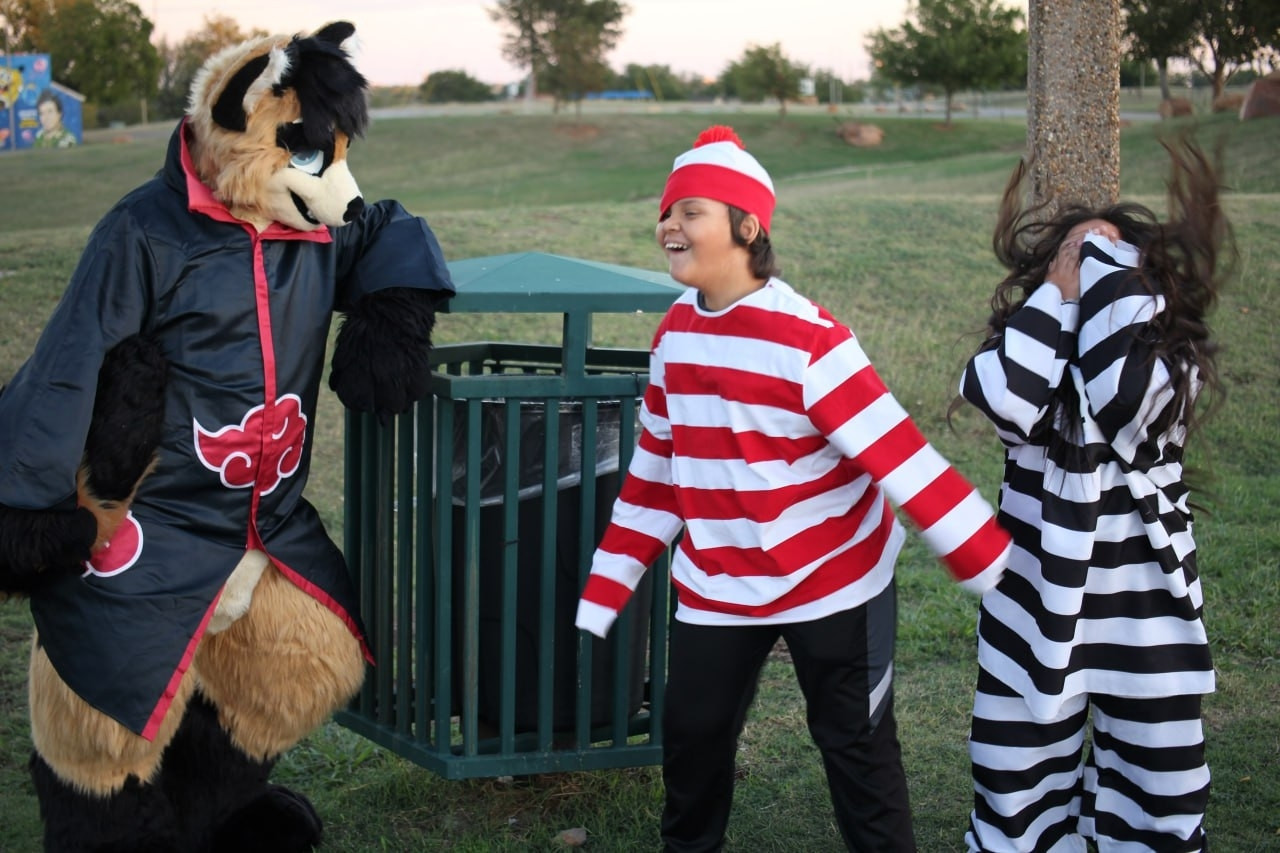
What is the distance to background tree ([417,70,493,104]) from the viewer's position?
2125 inches

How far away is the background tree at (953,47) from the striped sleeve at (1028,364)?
28.2 meters

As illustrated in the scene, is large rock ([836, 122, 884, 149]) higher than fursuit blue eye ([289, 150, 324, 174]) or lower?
higher

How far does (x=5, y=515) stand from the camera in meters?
2.46

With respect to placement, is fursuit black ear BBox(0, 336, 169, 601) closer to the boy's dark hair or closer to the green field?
the green field

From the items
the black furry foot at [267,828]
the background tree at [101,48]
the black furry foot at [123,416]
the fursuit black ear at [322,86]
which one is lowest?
the black furry foot at [267,828]

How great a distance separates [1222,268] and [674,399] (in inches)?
49.7

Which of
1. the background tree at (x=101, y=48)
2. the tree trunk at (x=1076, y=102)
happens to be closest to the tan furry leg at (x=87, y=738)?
the tree trunk at (x=1076, y=102)

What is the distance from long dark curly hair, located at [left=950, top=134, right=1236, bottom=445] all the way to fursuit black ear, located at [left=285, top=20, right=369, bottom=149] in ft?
4.57

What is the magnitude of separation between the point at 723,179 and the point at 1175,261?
0.92 m

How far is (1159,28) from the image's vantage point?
878 inches

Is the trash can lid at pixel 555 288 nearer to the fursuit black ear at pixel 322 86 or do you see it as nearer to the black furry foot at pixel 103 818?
the fursuit black ear at pixel 322 86

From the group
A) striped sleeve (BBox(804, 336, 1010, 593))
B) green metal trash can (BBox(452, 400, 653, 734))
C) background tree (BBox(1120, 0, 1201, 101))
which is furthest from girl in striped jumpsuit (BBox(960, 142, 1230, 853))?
background tree (BBox(1120, 0, 1201, 101))

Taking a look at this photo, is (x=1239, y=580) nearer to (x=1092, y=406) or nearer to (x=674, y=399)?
(x=1092, y=406)

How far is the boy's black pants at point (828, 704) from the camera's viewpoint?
8.27 ft
